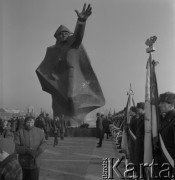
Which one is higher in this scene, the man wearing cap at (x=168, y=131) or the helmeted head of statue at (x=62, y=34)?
the helmeted head of statue at (x=62, y=34)

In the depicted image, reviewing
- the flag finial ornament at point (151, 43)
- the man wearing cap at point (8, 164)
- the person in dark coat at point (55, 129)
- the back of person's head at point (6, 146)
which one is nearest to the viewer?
the man wearing cap at point (8, 164)

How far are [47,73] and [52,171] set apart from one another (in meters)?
16.8

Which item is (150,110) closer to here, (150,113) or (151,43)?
(150,113)

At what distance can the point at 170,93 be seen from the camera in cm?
378

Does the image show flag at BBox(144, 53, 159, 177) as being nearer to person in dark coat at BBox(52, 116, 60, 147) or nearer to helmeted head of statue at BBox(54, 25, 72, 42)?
person in dark coat at BBox(52, 116, 60, 147)

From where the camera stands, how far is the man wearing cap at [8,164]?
3.11 m

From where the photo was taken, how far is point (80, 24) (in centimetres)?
2098

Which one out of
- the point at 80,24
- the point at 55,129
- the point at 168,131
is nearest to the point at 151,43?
the point at 168,131

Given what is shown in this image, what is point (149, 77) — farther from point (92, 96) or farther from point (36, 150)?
point (92, 96)

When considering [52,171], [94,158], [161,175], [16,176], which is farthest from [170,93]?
[94,158]

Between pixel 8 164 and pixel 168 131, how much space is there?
4.99ft

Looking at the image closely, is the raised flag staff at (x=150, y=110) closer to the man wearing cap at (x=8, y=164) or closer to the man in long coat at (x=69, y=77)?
the man wearing cap at (x=8, y=164)

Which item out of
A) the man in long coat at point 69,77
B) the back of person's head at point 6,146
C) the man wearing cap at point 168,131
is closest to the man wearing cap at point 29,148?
the back of person's head at point 6,146

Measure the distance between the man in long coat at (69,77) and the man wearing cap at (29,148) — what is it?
59.8 ft
